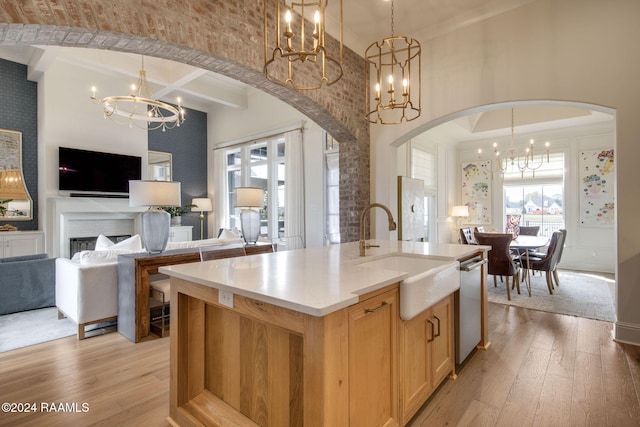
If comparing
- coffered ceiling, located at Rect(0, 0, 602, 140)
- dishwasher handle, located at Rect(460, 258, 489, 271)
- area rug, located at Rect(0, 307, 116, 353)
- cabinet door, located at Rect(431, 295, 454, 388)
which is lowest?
area rug, located at Rect(0, 307, 116, 353)

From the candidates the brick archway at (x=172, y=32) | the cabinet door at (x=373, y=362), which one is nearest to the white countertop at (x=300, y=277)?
the cabinet door at (x=373, y=362)

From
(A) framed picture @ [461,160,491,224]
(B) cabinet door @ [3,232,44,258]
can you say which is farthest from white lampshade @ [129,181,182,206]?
(A) framed picture @ [461,160,491,224]

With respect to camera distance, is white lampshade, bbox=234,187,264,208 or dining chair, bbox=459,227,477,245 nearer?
white lampshade, bbox=234,187,264,208

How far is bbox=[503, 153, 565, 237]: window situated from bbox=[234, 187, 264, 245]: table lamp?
612 centimetres

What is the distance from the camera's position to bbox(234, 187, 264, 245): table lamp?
4.30 meters

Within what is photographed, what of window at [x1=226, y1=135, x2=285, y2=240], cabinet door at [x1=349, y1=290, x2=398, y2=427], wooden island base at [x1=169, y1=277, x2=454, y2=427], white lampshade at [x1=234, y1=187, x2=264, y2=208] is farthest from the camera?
window at [x1=226, y1=135, x2=285, y2=240]

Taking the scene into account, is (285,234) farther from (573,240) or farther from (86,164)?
(573,240)

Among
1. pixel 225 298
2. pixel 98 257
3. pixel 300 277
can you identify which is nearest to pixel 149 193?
pixel 98 257

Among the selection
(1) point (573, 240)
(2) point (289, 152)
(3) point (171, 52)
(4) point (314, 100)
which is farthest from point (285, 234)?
(1) point (573, 240)

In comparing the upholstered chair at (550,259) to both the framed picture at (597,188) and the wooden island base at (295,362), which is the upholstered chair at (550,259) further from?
the wooden island base at (295,362)

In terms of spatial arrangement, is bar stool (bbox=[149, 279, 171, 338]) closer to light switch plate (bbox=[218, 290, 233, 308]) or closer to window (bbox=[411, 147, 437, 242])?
light switch plate (bbox=[218, 290, 233, 308])

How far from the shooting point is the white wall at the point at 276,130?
21.0 feet

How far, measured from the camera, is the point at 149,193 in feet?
10.6

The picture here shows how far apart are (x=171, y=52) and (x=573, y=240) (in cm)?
785
